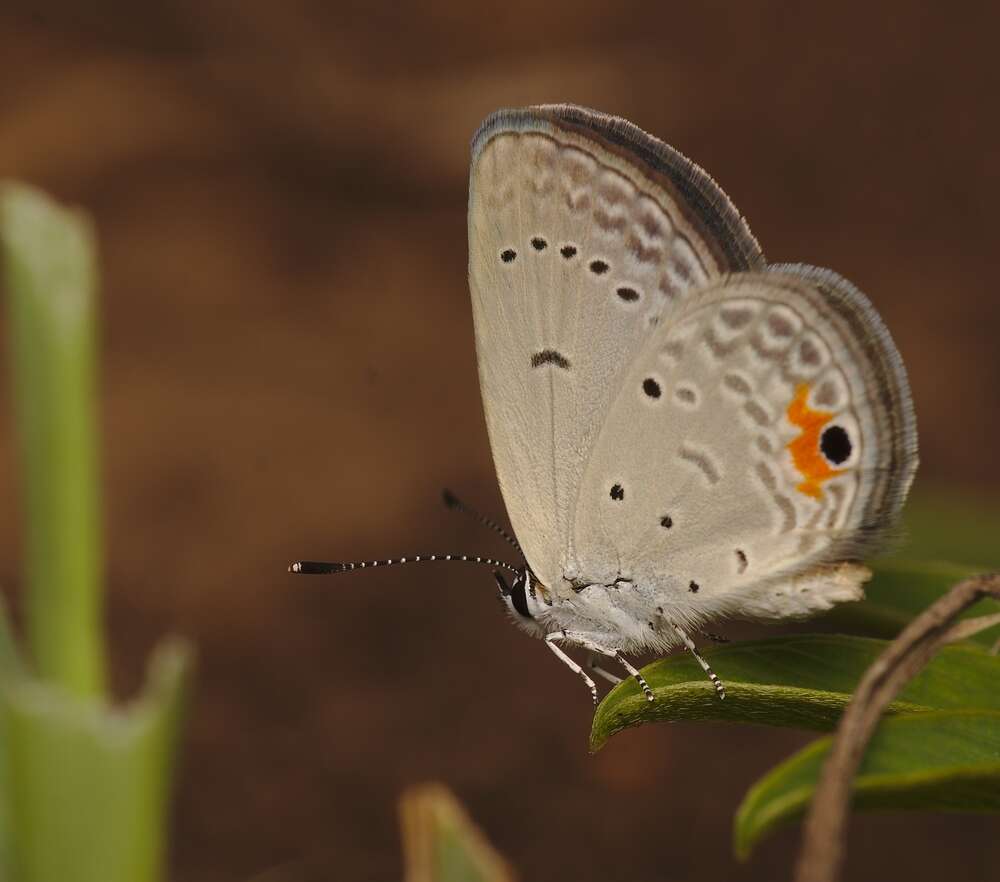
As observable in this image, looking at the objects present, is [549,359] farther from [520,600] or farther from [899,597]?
[899,597]

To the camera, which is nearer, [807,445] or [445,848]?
[445,848]

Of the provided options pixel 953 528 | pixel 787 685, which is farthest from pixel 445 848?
pixel 953 528

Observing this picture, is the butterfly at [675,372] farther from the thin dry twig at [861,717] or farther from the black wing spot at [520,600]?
the thin dry twig at [861,717]

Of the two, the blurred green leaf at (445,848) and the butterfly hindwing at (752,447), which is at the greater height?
the butterfly hindwing at (752,447)

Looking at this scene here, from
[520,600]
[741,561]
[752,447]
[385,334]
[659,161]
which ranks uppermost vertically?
[659,161]

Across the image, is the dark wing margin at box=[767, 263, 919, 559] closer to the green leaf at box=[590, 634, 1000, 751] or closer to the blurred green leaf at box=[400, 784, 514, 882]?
the green leaf at box=[590, 634, 1000, 751]

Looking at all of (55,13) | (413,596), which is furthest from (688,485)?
(55,13)

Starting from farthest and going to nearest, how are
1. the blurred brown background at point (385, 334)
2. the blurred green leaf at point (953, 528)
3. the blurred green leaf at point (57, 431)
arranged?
the blurred brown background at point (385, 334) < the blurred green leaf at point (953, 528) < the blurred green leaf at point (57, 431)

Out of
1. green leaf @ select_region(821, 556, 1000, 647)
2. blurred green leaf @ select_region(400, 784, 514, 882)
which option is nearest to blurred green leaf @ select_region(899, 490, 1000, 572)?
green leaf @ select_region(821, 556, 1000, 647)

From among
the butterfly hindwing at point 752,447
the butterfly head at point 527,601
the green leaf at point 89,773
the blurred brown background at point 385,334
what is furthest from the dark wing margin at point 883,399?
the blurred brown background at point 385,334
